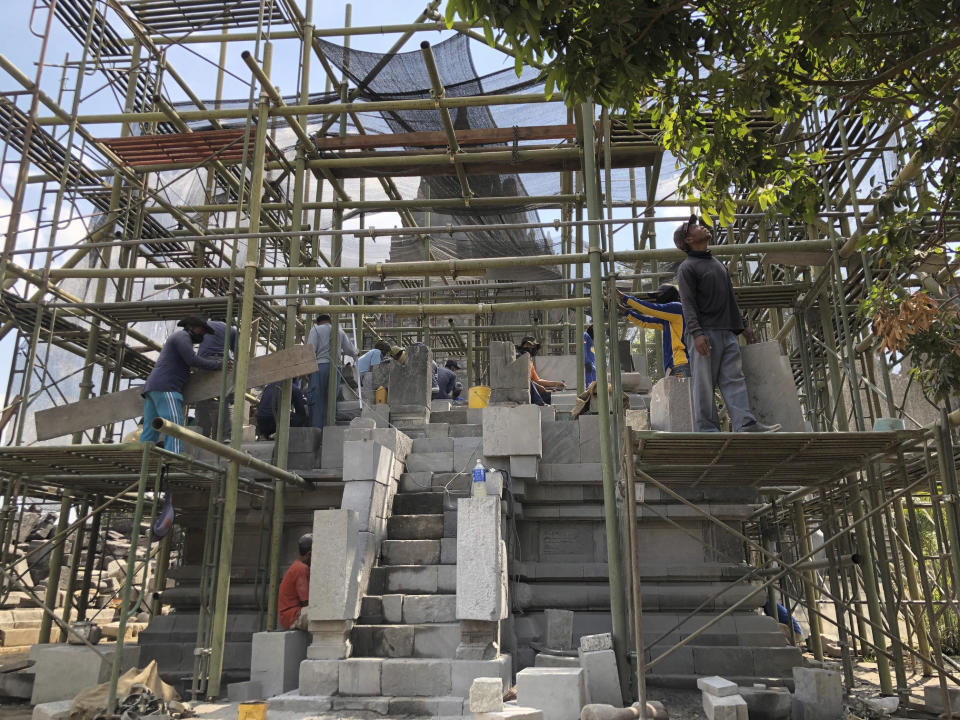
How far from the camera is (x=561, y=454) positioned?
995cm

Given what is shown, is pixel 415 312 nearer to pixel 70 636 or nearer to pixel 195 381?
pixel 195 381

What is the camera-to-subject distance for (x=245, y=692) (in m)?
7.77

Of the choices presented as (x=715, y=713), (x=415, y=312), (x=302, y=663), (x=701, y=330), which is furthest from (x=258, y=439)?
(x=715, y=713)

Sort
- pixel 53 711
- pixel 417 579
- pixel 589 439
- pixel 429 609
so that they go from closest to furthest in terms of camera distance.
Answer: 1. pixel 53 711
2. pixel 429 609
3. pixel 417 579
4. pixel 589 439

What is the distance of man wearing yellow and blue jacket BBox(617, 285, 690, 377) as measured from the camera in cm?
877

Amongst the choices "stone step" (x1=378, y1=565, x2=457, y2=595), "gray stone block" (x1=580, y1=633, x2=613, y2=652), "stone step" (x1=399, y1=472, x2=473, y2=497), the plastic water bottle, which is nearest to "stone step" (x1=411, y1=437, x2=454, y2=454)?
"stone step" (x1=399, y1=472, x2=473, y2=497)

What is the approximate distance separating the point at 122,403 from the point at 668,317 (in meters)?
6.36

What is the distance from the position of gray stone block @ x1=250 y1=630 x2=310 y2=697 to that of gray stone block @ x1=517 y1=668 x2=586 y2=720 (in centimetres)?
250

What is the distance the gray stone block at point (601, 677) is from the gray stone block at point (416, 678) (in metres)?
1.22

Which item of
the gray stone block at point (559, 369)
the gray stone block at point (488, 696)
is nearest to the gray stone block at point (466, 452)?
the gray stone block at point (488, 696)

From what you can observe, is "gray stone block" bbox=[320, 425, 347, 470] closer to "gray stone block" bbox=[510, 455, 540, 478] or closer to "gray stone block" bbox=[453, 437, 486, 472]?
"gray stone block" bbox=[453, 437, 486, 472]

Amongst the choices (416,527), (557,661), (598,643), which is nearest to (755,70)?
(598,643)

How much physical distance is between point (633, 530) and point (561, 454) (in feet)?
11.2

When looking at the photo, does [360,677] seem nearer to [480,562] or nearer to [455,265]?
[480,562]
